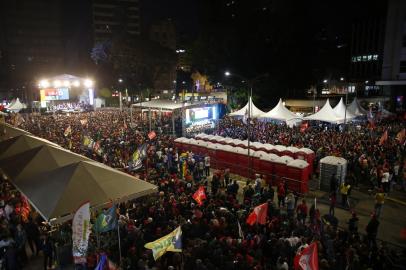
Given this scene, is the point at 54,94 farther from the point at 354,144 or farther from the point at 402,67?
the point at 402,67

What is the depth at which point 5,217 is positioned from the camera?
10.9 m

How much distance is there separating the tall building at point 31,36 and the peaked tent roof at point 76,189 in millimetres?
83974

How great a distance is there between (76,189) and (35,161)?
468cm

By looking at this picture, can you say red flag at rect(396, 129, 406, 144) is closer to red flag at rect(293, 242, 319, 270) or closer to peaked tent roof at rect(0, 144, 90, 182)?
red flag at rect(293, 242, 319, 270)

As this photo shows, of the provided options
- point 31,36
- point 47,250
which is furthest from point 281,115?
point 31,36

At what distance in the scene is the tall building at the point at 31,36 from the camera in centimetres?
8825

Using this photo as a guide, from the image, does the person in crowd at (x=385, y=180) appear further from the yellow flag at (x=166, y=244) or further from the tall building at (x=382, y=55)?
the tall building at (x=382, y=55)

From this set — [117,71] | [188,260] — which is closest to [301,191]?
[188,260]

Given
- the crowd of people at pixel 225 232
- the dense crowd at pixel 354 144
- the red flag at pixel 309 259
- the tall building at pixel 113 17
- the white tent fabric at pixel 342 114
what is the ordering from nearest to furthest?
the red flag at pixel 309 259, the crowd of people at pixel 225 232, the dense crowd at pixel 354 144, the white tent fabric at pixel 342 114, the tall building at pixel 113 17

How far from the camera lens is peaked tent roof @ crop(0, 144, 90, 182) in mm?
12602

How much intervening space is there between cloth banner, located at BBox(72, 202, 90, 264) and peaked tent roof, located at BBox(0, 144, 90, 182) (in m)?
5.42

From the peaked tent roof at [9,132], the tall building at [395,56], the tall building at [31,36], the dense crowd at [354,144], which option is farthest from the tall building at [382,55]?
the tall building at [31,36]

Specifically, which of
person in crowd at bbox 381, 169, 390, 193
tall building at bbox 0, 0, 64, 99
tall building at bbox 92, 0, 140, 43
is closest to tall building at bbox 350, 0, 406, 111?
person in crowd at bbox 381, 169, 390, 193

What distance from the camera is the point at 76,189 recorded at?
970 cm
